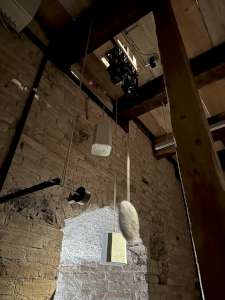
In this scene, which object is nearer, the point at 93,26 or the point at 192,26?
the point at 93,26

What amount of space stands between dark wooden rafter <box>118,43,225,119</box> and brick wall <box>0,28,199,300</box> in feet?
1.15

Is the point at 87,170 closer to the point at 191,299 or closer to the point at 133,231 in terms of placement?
the point at 133,231

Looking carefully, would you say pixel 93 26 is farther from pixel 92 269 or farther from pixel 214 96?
pixel 92 269

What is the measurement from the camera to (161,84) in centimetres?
262

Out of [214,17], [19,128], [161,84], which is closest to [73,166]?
[19,128]

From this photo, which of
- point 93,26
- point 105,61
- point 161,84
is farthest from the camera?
point 161,84

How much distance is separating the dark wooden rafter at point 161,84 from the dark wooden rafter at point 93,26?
889 millimetres

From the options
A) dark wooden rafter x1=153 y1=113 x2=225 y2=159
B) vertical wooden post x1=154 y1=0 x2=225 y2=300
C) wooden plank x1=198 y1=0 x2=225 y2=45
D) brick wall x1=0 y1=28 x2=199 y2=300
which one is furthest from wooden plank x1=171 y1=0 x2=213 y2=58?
brick wall x1=0 y1=28 x2=199 y2=300

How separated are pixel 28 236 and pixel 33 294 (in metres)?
0.32

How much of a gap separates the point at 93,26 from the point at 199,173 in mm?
1764

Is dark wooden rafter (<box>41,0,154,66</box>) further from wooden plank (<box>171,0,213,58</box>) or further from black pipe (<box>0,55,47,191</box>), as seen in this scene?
wooden plank (<box>171,0,213,58</box>)

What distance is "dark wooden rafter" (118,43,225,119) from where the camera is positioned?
226 centimetres

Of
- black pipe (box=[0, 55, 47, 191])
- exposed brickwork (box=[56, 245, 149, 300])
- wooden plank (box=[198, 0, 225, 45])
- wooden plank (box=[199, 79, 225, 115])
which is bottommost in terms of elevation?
exposed brickwork (box=[56, 245, 149, 300])

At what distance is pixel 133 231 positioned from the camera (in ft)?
3.37
